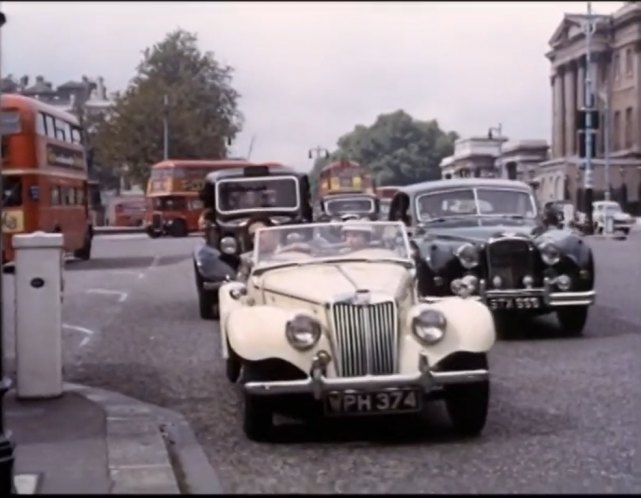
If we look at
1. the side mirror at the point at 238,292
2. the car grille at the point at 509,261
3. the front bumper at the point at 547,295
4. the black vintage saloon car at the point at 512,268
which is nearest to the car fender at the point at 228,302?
the side mirror at the point at 238,292

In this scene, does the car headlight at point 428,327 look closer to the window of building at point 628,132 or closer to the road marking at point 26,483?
the road marking at point 26,483

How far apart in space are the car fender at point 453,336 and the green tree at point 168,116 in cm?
6487

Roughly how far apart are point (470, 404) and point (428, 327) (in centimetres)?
59

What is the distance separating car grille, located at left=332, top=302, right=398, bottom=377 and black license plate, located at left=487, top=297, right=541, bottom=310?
230 inches

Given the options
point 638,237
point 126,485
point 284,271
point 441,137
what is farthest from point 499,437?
point 441,137

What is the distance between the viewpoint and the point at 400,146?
27.1m

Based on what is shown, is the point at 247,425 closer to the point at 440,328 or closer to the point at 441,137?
the point at 440,328

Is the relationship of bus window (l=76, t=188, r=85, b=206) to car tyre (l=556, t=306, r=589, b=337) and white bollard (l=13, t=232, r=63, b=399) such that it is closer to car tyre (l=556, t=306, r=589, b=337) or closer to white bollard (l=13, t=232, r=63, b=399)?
car tyre (l=556, t=306, r=589, b=337)

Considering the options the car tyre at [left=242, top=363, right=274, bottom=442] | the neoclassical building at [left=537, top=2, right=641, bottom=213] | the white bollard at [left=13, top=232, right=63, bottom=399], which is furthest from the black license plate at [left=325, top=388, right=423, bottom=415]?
the neoclassical building at [left=537, top=2, right=641, bottom=213]

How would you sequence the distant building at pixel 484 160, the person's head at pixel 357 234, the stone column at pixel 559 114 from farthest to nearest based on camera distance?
1. the stone column at pixel 559 114
2. the distant building at pixel 484 160
3. the person's head at pixel 357 234

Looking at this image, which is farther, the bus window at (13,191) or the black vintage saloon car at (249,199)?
the bus window at (13,191)

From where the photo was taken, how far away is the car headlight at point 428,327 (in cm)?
888

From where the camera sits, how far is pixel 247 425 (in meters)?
9.03

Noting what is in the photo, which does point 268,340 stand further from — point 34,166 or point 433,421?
point 34,166
